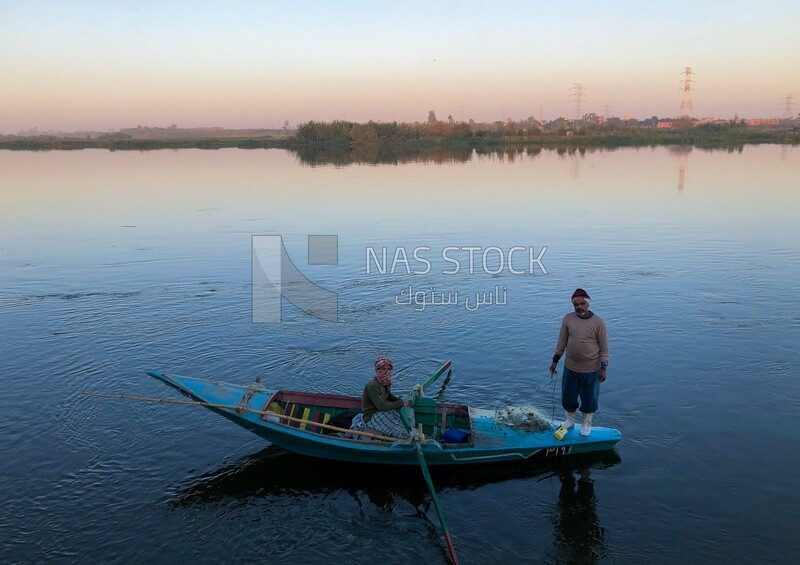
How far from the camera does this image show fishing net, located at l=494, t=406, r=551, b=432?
9461 mm

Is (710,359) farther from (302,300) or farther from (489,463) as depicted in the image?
(302,300)

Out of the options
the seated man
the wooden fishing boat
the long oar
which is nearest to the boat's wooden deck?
the wooden fishing boat

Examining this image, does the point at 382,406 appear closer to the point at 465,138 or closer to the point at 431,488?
the point at 431,488

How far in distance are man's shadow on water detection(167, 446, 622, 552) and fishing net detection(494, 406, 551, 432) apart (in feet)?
1.87

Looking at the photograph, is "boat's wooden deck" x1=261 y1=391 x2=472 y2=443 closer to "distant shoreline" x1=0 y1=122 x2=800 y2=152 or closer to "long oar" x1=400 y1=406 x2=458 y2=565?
"long oar" x1=400 y1=406 x2=458 y2=565

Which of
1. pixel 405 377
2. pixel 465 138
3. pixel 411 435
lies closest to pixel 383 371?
pixel 411 435

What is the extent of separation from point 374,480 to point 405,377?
11.6 feet

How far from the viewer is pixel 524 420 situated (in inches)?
376

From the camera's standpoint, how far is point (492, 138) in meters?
104

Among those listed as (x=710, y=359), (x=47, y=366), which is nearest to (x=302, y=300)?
(x=47, y=366)

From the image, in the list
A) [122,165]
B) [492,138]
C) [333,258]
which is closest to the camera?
[333,258]

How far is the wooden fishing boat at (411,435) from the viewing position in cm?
912

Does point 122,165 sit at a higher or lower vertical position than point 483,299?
higher

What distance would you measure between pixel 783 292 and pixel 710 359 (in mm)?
5690
